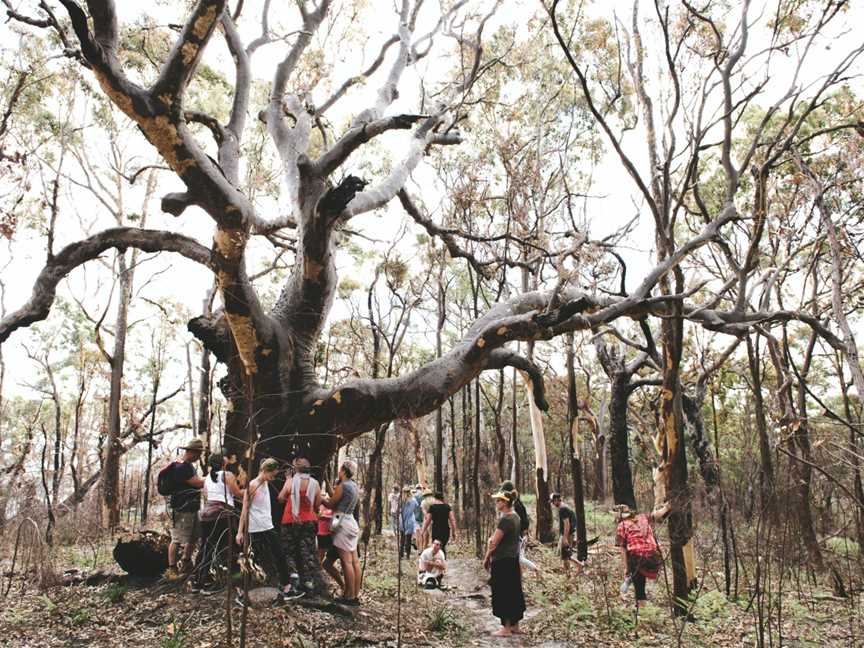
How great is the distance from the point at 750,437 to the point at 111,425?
572 inches

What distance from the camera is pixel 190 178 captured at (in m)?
6.42

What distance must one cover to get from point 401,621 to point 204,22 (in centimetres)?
615

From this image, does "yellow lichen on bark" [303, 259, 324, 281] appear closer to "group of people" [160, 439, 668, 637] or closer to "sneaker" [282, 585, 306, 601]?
"group of people" [160, 439, 668, 637]

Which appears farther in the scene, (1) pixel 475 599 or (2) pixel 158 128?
(1) pixel 475 599

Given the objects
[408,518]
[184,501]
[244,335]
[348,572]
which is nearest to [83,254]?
[244,335]

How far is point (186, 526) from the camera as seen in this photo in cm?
725

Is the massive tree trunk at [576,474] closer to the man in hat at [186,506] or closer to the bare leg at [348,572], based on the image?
the bare leg at [348,572]

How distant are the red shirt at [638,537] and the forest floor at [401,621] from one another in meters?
0.67

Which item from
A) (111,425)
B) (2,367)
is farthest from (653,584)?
(2,367)

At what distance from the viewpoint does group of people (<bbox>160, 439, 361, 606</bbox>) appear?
21.7 ft

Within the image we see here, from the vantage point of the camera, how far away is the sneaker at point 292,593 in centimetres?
631

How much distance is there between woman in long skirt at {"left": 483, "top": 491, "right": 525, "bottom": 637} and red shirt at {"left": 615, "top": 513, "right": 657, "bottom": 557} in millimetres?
1905

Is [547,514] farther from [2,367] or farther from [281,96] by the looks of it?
[2,367]

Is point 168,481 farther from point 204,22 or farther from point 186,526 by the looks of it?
point 204,22
